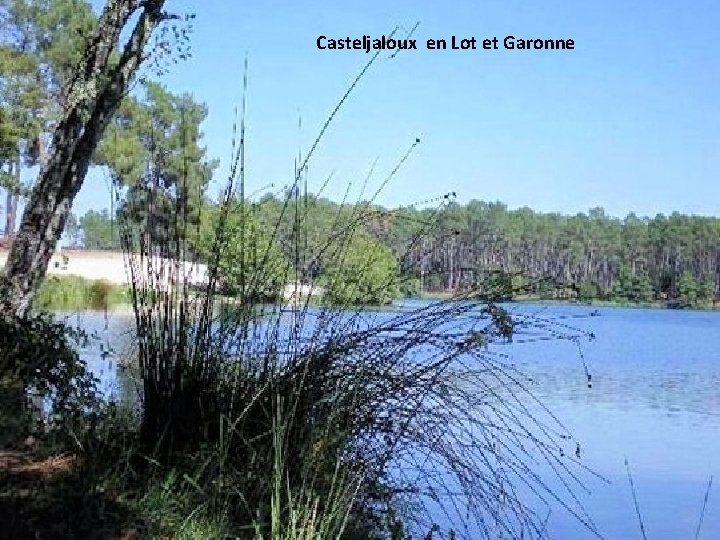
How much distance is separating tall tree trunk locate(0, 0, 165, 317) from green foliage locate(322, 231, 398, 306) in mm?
1773

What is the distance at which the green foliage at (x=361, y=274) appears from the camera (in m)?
3.26

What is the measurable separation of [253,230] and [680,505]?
4.23 m

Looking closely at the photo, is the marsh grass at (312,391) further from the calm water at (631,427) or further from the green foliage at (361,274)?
the calm water at (631,427)

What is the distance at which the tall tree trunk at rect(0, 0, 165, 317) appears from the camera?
174 inches

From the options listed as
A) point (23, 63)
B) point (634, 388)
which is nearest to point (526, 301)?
point (634, 388)

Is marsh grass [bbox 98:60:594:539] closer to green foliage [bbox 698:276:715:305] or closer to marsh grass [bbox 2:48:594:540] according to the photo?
marsh grass [bbox 2:48:594:540]

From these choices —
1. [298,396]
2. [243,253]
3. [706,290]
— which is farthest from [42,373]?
[706,290]

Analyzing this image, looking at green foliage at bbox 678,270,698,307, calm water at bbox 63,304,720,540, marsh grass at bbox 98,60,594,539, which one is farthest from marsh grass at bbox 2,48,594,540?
green foliage at bbox 678,270,698,307

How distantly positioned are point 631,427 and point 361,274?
6655 millimetres

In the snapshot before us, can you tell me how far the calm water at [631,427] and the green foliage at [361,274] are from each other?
47cm

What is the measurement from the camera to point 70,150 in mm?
4547

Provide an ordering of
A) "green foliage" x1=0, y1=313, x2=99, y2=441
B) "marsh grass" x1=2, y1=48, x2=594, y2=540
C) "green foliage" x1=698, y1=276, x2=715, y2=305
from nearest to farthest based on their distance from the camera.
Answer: "marsh grass" x1=2, y1=48, x2=594, y2=540 → "green foliage" x1=0, y1=313, x2=99, y2=441 → "green foliage" x1=698, y1=276, x2=715, y2=305

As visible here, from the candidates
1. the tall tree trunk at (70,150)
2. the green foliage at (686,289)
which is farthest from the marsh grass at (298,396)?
the green foliage at (686,289)

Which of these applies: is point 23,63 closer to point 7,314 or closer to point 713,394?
point 713,394
